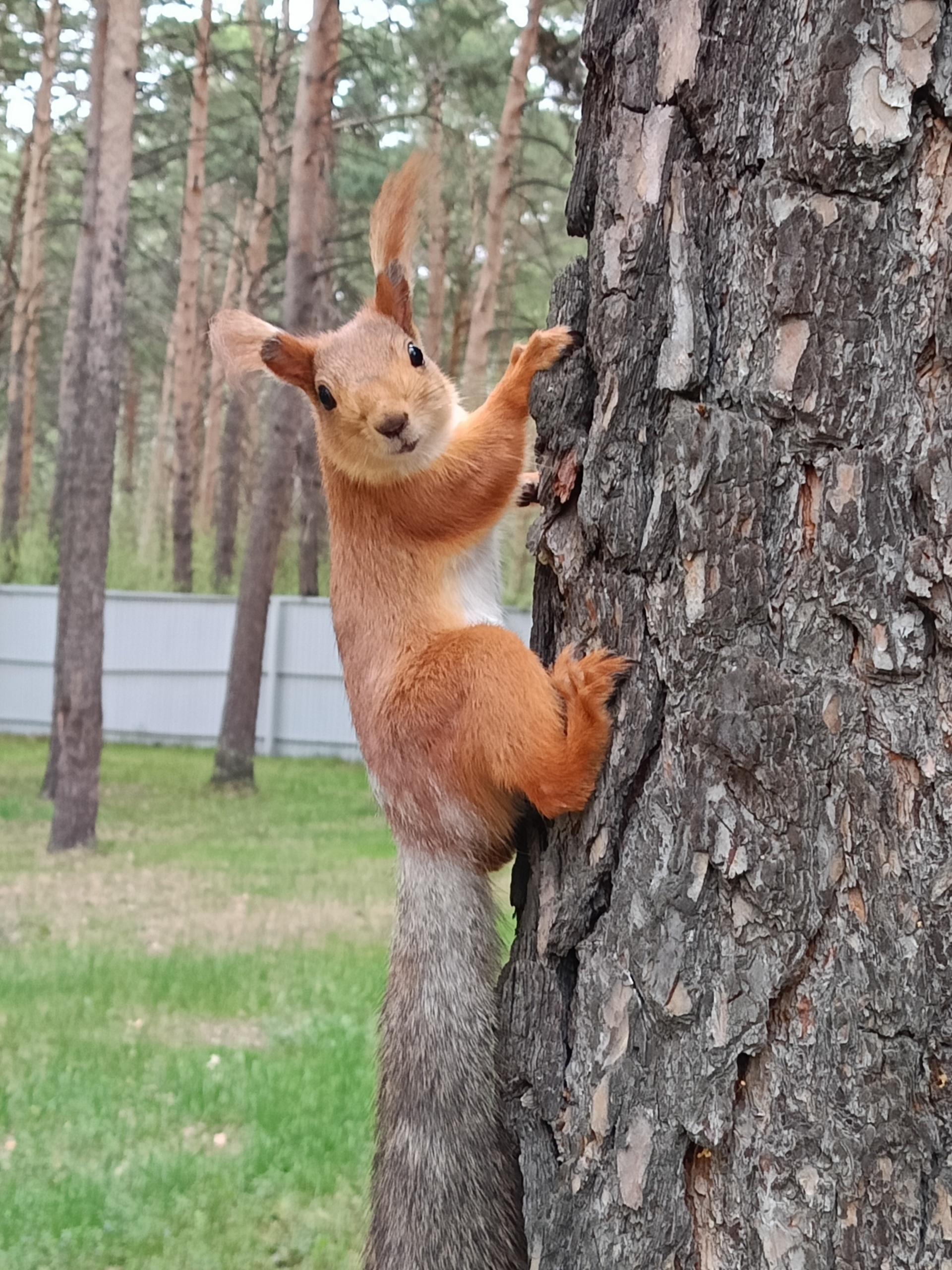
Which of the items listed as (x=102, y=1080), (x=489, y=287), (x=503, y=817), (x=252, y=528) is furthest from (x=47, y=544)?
(x=503, y=817)

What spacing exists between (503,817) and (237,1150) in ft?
7.92

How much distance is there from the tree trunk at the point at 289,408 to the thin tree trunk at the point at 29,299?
212 inches

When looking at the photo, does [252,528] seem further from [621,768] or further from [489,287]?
[621,768]

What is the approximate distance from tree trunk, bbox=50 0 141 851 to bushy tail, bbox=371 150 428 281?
6.48 m

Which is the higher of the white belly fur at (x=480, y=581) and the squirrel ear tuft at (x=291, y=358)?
the squirrel ear tuft at (x=291, y=358)

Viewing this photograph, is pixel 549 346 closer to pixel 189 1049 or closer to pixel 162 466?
pixel 189 1049

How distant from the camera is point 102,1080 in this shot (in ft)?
13.4

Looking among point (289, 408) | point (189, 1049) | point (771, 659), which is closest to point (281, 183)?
point (289, 408)

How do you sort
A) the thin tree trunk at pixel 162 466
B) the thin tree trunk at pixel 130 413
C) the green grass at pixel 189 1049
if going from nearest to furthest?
the green grass at pixel 189 1049, the thin tree trunk at pixel 162 466, the thin tree trunk at pixel 130 413

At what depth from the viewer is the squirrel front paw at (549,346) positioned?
1535 mm

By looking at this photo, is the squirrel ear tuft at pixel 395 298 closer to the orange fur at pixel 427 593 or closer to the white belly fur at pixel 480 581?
the orange fur at pixel 427 593

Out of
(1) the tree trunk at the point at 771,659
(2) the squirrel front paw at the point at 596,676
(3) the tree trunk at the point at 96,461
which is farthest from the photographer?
(3) the tree trunk at the point at 96,461

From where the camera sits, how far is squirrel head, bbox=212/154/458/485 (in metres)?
2.00

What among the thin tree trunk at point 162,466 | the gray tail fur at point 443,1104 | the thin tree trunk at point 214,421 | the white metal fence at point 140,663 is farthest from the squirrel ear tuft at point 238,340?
the thin tree trunk at point 214,421
